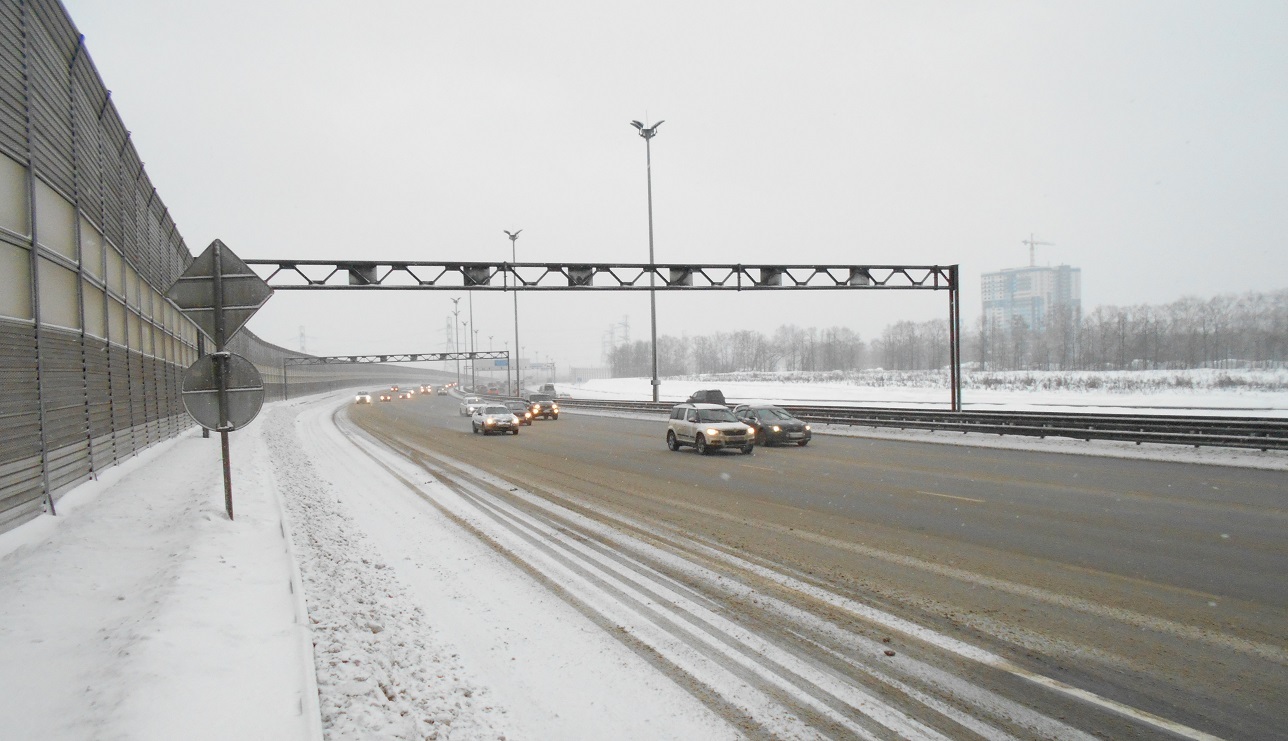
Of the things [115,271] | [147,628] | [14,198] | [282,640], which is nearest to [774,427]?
[115,271]

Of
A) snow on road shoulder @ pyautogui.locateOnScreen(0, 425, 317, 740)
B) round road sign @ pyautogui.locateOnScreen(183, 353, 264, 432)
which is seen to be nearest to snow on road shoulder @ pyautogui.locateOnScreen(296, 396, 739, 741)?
snow on road shoulder @ pyautogui.locateOnScreen(0, 425, 317, 740)

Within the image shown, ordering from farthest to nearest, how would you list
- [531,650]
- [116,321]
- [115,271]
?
[115,271]
[116,321]
[531,650]

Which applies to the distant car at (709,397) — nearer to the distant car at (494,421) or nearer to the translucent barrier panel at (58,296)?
the distant car at (494,421)

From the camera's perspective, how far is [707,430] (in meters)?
21.4

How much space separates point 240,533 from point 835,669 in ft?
23.9

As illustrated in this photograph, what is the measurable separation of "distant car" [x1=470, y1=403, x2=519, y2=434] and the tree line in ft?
248

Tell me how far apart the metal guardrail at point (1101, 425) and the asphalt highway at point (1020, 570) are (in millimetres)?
3153

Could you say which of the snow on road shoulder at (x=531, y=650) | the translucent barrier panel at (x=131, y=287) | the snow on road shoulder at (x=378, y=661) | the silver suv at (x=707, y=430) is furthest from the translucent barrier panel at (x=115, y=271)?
the silver suv at (x=707, y=430)

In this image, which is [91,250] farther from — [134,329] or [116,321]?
[134,329]

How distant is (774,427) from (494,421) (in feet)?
44.0

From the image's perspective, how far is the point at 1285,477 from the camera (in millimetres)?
14719

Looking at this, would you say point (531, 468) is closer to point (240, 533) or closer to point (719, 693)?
point (240, 533)

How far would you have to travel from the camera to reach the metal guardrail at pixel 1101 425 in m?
18.7

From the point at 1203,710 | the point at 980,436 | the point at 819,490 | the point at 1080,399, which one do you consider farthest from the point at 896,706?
the point at 1080,399
